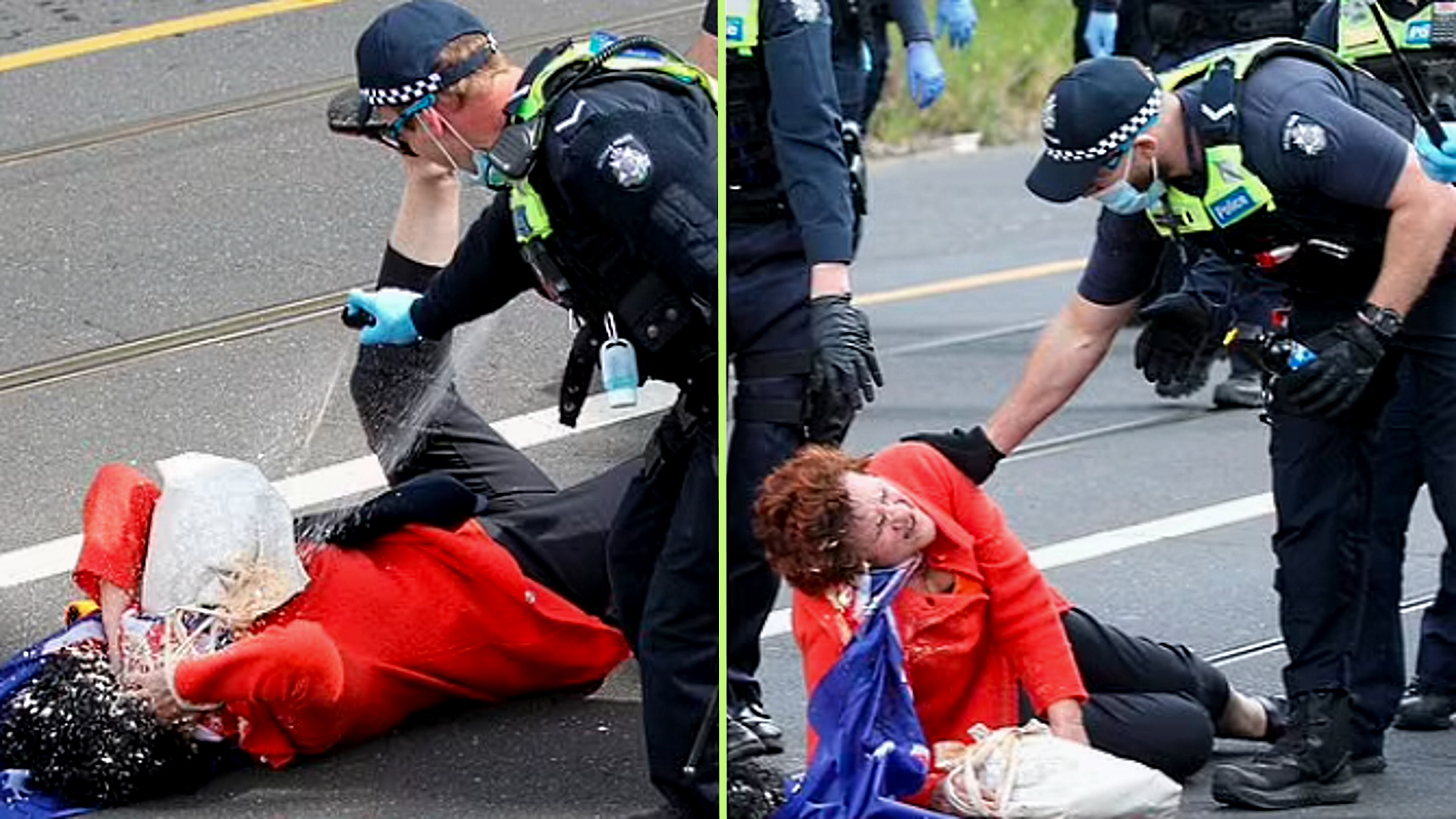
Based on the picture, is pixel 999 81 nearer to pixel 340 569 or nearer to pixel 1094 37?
pixel 1094 37

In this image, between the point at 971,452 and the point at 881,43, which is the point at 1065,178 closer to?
the point at 971,452

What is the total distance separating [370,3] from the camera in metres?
3.89

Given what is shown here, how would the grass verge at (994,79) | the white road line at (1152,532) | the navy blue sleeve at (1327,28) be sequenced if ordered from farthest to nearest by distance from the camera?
the grass verge at (994,79), the white road line at (1152,532), the navy blue sleeve at (1327,28)

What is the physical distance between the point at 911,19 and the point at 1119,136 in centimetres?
177

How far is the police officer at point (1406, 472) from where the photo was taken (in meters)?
4.44

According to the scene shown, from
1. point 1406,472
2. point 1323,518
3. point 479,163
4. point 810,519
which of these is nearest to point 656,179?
point 479,163

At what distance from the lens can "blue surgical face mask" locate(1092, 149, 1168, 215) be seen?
4156 millimetres

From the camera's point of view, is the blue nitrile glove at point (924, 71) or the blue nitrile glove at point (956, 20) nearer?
A: the blue nitrile glove at point (924, 71)

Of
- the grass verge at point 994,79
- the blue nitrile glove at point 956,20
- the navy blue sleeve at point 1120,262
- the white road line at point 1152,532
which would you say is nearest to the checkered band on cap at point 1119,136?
the navy blue sleeve at point 1120,262

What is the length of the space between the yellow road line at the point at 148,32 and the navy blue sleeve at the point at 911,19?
1.80 m

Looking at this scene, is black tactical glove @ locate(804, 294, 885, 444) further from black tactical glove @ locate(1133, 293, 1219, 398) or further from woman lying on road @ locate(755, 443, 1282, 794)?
black tactical glove @ locate(1133, 293, 1219, 398)

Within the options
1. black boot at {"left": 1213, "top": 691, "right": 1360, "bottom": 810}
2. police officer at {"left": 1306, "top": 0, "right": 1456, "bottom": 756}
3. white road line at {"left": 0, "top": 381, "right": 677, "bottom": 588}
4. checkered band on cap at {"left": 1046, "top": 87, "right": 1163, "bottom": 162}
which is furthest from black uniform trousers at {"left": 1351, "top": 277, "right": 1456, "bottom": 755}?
white road line at {"left": 0, "top": 381, "right": 677, "bottom": 588}

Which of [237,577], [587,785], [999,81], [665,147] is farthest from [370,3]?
[999,81]

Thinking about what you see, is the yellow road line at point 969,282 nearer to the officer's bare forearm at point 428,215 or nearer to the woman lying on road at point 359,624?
the woman lying on road at point 359,624
